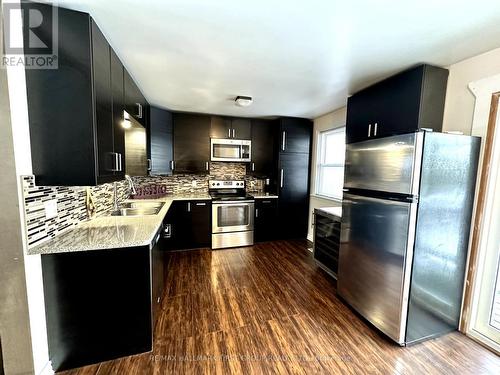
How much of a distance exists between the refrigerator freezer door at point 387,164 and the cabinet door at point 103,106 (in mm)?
2065

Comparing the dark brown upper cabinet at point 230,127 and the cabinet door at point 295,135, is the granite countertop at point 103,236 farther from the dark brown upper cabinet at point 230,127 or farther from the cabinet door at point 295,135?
the cabinet door at point 295,135

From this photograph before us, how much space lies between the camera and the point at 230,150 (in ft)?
12.6

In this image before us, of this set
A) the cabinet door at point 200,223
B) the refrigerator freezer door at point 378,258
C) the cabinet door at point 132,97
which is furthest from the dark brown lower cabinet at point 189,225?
the refrigerator freezer door at point 378,258

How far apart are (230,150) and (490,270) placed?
3.37 metres

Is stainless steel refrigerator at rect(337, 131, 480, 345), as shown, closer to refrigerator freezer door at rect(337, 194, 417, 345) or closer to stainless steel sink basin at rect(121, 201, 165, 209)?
refrigerator freezer door at rect(337, 194, 417, 345)

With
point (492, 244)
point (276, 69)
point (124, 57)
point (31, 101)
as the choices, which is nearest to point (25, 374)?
point (31, 101)

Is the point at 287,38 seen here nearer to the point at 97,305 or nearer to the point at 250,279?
the point at 97,305

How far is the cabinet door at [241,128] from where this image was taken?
3.83 metres

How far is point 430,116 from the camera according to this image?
1805 mm

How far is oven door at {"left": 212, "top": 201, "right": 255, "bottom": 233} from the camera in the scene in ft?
11.7

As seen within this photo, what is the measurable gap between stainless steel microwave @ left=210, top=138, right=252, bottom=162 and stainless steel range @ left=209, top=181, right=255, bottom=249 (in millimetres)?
692

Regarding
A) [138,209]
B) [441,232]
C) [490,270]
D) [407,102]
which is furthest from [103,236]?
[490,270]

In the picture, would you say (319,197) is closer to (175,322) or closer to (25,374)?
(175,322)

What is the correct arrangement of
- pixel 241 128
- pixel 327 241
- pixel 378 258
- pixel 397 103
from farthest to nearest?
pixel 241 128
pixel 327 241
pixel 397 103
pixel 378 258
